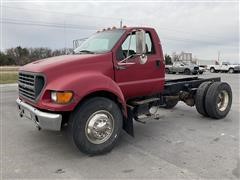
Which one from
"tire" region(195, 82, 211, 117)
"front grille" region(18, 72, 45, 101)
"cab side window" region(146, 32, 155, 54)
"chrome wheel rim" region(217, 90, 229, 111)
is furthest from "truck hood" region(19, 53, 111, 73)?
"chrome wheel rim" region(217, 90, 229, 111)

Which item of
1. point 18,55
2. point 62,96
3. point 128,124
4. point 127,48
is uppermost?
point 18,55

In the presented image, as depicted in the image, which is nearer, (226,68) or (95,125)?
(95,125)

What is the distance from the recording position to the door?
5.07 metres

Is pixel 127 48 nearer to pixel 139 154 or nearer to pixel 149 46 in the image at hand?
pixel 149 46

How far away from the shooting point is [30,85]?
4.67 metres

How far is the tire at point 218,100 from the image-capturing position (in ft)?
22.3

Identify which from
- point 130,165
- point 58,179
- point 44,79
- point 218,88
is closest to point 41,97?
point 44,79

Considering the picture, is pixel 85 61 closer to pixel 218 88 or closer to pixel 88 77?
pixel 88 77

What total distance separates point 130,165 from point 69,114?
50.9 inches

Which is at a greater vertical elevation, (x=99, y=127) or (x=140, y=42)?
(x=140, y=42)

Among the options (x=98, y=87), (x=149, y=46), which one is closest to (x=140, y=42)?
(x=149, y=46)

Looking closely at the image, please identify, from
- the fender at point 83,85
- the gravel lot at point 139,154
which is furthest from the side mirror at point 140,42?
the gravel lot at point 139,154

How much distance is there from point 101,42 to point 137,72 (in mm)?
964

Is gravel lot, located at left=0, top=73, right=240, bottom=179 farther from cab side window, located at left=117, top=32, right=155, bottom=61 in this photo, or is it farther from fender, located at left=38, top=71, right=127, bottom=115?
cab side window, located at left=117, top=32, right=155, bottom=61
